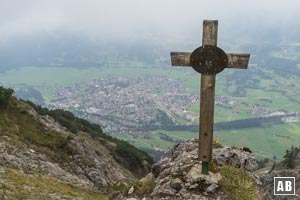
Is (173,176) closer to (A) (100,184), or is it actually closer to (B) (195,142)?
(B) (195,142)

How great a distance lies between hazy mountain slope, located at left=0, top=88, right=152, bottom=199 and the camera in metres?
20.5

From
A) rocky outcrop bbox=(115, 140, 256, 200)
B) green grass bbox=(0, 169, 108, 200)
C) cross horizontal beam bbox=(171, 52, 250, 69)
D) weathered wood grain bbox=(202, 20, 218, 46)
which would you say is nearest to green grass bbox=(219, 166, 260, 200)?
rocky outcrop bbox=(115, 140, 256, 200)

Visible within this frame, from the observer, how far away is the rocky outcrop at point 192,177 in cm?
1474

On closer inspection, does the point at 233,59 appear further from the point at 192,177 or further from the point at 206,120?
the point at 192,177

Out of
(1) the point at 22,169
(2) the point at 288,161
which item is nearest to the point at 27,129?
(1) the point at 22,169

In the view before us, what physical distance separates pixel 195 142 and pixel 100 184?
1137 cm

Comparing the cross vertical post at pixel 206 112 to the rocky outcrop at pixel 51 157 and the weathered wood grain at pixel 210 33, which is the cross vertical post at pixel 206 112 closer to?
the weathered wood grain at pixel 210 33

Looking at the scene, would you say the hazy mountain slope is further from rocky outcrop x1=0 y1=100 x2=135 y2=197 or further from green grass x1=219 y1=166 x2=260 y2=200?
green grass x1=219 y1=166 x2=260 y2=200

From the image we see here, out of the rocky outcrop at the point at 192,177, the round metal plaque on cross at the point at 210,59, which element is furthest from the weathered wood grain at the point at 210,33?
the rocky outcrop at the point at 192,177

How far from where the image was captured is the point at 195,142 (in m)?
21.4

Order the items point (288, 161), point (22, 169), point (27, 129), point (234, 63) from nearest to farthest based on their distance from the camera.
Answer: point (234, 63) < point (22, 169) < point (27, 129) < point (288, 161)

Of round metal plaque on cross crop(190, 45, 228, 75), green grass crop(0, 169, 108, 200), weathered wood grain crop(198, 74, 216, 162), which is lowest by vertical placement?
green grass crop(0, 169, 108, 200)

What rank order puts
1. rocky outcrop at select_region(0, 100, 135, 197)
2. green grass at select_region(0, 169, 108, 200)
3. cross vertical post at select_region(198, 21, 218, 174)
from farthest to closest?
rocky outcrop at select_region(0, 100, 135, 197) < green grass at select_region(0, 169, 108, 200) < cross vertical post at select_region(198, 21, 218, 174)

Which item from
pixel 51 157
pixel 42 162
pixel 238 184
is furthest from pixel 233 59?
pixel 51 157
